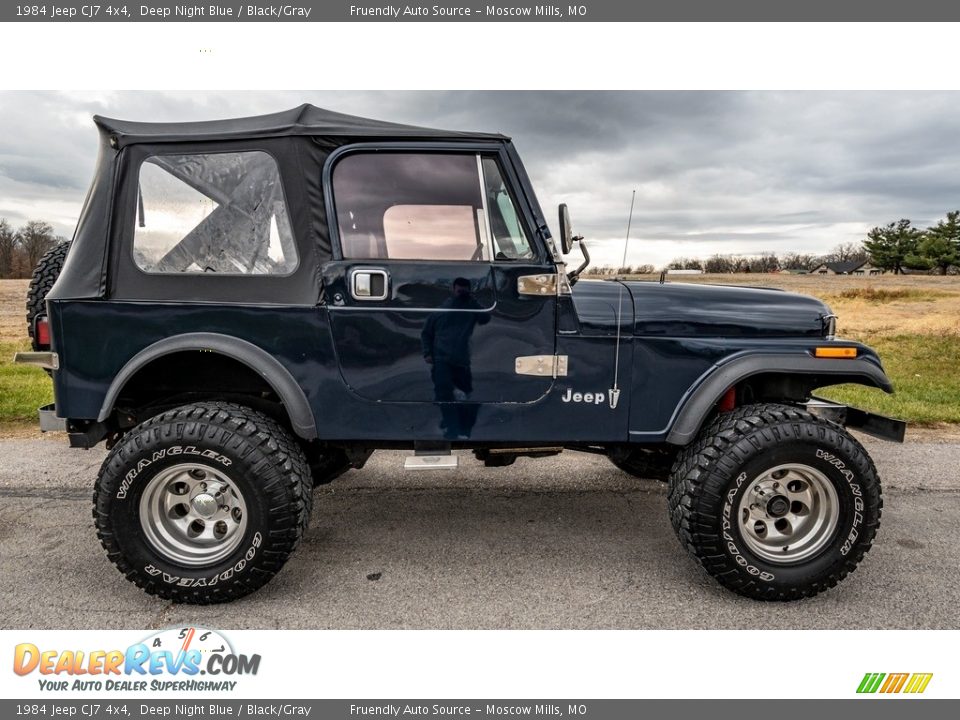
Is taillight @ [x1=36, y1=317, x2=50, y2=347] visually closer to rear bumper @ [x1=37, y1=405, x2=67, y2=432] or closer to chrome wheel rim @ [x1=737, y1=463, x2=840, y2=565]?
rear bumper @ [x1=37, y1=405, x2=67, y2=432]

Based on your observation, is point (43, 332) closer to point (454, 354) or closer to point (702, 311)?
point (454, 354)

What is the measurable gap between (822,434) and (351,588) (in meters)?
2.36

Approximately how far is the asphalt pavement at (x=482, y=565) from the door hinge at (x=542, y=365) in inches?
41.1

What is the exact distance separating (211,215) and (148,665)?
6.60 feet

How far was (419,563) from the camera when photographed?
121 inches

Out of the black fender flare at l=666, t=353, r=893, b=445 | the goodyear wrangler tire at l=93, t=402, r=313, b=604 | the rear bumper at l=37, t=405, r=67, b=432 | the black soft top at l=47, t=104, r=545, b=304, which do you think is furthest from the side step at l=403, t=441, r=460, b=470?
the rear bumper at l=37, t=405, r=67, b=432

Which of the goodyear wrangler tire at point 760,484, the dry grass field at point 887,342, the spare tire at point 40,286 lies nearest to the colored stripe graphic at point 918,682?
the goodyear wrangler tire at point 760,484

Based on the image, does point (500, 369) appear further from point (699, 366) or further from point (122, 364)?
point (122, 364)

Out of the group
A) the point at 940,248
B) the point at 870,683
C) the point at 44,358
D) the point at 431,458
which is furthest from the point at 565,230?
the point at 940,248

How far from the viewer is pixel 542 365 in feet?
9.14

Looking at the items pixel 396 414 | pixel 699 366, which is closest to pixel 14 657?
pixel 396 414

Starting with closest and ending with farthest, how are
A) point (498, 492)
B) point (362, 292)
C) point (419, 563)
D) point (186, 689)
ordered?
point (186, 689), point (362, 292), point (419, 563), point (498, 492)

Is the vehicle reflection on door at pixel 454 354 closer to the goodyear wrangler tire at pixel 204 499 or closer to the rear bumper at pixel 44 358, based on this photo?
the goodyear wrangler tire at pixel 204 499

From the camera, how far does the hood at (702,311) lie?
9.32 feet
